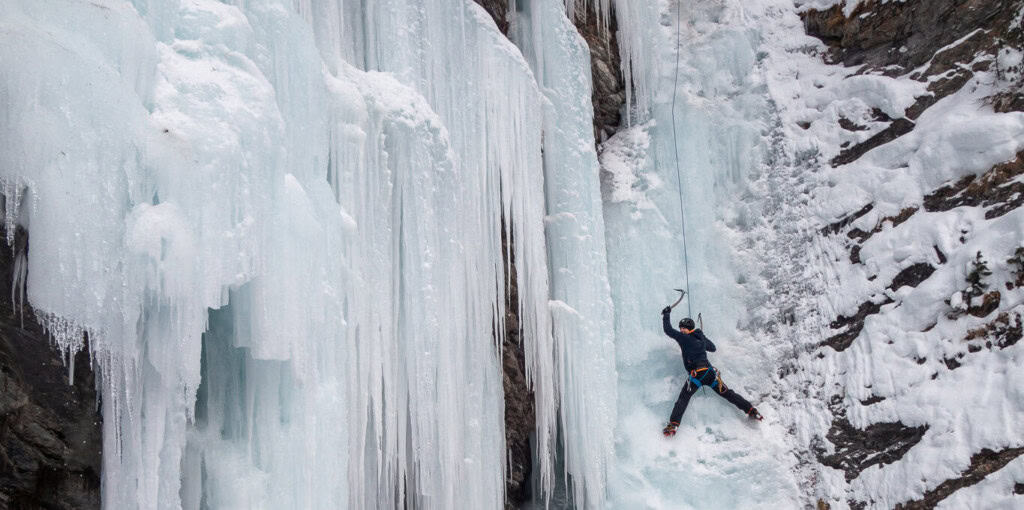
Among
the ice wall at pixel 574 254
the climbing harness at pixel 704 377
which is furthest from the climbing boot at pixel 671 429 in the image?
the ice wall at pixel 574 254

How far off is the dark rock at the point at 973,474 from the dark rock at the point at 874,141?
315 cm

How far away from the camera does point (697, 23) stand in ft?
33.4

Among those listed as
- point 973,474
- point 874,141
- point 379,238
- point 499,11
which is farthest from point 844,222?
point 379,238

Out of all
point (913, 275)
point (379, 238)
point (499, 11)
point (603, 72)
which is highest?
point (499, 11)

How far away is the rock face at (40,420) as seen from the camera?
13.9 ft

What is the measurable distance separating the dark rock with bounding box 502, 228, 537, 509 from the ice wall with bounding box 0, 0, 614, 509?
1.05 feet

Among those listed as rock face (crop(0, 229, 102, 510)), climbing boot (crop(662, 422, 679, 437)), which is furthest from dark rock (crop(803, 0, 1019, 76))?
rock face (crop(0, 229, 102, 510))

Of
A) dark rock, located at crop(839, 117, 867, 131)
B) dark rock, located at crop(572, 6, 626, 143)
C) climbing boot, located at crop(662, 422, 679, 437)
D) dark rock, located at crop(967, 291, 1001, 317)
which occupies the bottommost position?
climbing boot, located at crop(662, 422, 679, 437)

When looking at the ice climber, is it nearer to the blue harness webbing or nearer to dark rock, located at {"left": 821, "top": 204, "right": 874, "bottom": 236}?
the blue harness webbing

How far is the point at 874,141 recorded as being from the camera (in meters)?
8.72

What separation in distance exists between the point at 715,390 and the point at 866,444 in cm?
123

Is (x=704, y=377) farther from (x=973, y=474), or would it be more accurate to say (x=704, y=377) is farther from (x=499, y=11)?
(x=499, y=11)

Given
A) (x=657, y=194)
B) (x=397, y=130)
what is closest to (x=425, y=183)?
(x=397, y=130)

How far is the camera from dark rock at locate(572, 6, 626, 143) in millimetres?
9750
